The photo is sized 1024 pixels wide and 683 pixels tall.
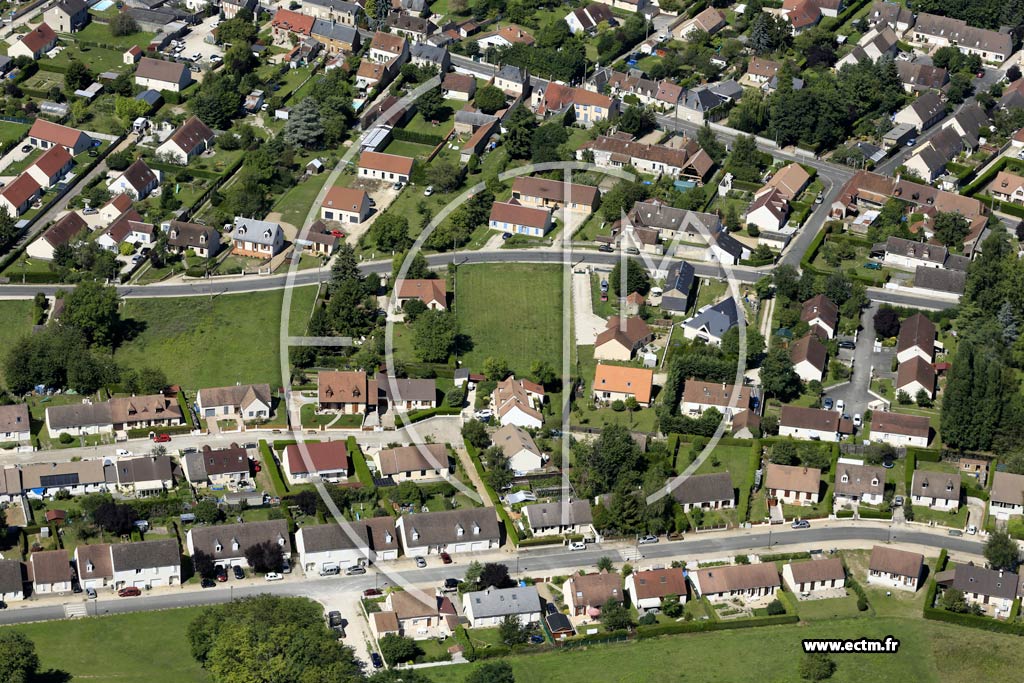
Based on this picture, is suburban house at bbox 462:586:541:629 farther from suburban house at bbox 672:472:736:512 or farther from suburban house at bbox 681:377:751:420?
suburban house at bbox 681:377:751:420

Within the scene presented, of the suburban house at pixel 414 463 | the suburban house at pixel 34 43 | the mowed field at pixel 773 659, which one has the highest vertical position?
the suburban house at pixel 34 43

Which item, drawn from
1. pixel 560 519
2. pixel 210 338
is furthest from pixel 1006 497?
pixel 210 338

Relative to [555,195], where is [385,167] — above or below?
above

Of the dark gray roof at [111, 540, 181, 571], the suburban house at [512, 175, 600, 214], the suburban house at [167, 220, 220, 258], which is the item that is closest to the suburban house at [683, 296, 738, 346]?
the suburban house at [512, 175, 600, 214]

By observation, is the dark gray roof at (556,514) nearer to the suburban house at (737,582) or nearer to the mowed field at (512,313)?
the suburban house at (737,582)

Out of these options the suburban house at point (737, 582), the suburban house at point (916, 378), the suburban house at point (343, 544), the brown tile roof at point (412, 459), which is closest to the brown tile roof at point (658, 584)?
the suburban house at point (737, 582)

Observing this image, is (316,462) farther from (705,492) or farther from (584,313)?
(584,313)
